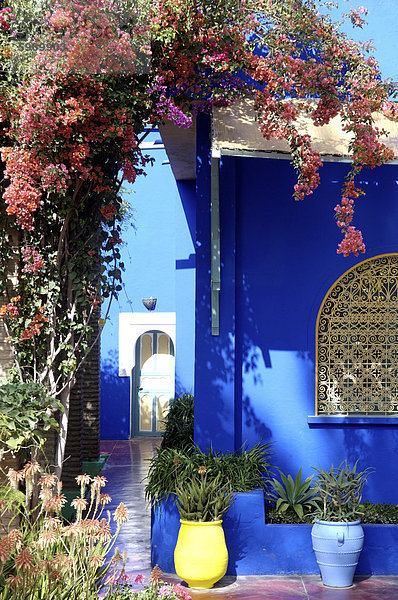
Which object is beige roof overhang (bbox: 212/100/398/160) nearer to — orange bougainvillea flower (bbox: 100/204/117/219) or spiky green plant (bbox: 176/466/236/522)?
orange bougainvillea flower (bbox: 100/204/117/219)

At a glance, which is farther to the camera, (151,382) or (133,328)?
(151,382)

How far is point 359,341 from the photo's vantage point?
7262 mm

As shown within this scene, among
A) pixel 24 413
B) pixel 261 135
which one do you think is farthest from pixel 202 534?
pixel 261 135

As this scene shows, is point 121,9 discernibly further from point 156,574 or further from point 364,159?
point 156,574

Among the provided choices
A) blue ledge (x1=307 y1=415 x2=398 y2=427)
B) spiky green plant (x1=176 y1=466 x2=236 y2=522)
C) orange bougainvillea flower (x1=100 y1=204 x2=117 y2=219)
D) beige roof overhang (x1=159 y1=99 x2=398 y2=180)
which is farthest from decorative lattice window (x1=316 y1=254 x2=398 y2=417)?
orange bougainvillea flower (x1=100 y1=204 x2=117 y2=219)

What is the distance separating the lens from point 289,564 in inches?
255

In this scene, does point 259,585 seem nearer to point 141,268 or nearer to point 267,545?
point 267,545

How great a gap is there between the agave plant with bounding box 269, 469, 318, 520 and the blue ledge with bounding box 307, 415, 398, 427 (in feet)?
1.67

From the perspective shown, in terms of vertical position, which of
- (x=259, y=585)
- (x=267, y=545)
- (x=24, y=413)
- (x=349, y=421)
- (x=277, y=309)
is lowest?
(x=259, y=585)

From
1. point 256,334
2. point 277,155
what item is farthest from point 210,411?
point 277,155

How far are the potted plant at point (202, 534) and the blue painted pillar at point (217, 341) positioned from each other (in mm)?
797

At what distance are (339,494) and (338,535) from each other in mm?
396

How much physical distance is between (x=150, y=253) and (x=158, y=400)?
307 cm

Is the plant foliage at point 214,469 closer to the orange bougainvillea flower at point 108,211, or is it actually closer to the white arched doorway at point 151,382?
the orange bougainvillea flower at point 108,211
